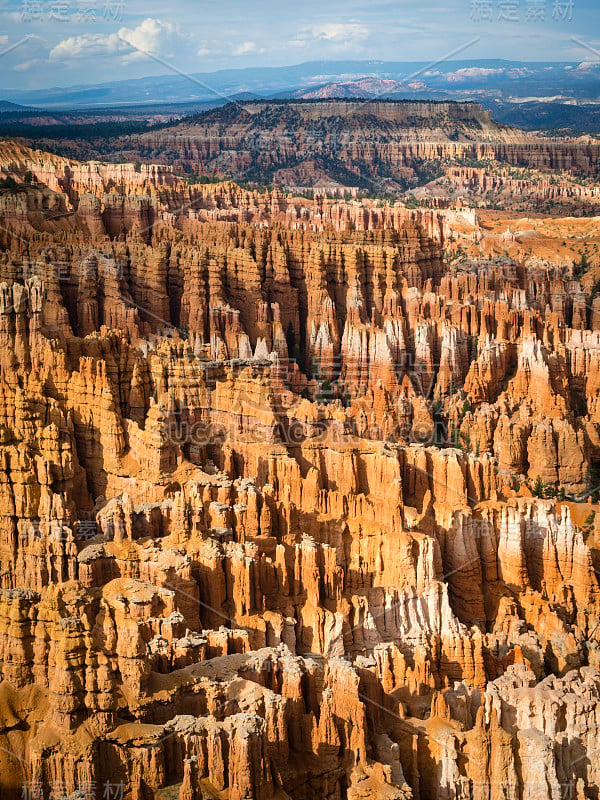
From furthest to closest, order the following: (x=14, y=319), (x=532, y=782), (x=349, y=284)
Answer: (x=349, y=284), (x=14, y=319), (x=532, y=782)

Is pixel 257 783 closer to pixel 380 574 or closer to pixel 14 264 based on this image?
pixel 380 574

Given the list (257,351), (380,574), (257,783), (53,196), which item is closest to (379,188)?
(53,196)

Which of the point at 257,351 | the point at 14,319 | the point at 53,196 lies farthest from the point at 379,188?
the point at 14,319

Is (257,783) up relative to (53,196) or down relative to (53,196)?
down

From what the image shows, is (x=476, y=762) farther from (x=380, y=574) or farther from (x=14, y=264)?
(x=14, y=264)

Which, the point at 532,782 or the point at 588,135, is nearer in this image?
the point at 532,782

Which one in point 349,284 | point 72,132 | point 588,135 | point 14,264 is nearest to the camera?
point 14,264
